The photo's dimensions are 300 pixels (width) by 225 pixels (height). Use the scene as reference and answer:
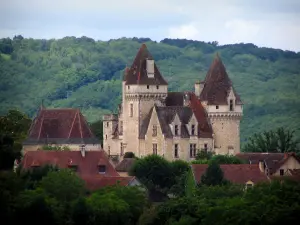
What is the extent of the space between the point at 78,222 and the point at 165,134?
3984 centimetres

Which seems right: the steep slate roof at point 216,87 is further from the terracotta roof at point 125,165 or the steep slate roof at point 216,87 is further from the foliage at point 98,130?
the foliage at point 98,130

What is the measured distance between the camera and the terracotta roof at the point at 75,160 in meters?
109

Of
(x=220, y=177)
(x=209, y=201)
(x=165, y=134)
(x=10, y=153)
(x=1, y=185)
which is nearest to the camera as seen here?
(x=1, y=185)

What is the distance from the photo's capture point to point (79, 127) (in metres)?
125

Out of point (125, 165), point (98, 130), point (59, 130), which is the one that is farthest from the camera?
point (98, 130)

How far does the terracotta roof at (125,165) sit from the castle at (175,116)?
4325mm

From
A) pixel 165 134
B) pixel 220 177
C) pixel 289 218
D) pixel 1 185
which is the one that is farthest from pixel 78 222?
pixel 165 134

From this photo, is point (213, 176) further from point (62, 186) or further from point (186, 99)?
point (186, 99)

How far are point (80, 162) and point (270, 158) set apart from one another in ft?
57.5

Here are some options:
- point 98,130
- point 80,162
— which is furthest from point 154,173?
point 98,130

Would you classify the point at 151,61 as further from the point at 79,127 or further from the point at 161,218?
the point at 161,218

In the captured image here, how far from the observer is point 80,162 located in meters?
110

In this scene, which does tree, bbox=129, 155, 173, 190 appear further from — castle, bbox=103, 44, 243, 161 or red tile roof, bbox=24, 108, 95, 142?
red tile roof, bbox=24, 108, 95, 142

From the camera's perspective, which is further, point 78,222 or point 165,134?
point 165,134
